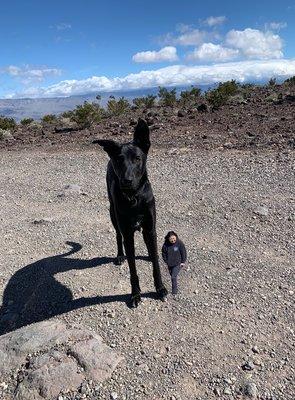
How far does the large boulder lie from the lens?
13.9 ft

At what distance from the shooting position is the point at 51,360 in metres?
4.44

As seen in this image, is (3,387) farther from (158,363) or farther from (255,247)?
(255,247)

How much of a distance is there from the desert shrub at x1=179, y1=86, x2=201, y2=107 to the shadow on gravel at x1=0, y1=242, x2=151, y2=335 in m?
20.6

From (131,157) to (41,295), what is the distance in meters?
2.79

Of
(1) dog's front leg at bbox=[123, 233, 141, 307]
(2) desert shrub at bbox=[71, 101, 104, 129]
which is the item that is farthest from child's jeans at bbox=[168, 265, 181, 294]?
(2) desert shrub at bbox=[71, 101, 104, 129]

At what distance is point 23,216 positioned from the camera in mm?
9750

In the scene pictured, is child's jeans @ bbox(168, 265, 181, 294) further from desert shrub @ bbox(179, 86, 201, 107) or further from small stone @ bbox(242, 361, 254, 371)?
desert shrub @ bbox(179, 86, 201, 107)

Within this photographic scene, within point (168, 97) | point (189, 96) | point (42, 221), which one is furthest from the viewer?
point (189, 96)

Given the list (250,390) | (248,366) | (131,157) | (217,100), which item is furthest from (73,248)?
(217,100)

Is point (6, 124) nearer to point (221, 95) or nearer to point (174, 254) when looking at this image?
point (221, 95)

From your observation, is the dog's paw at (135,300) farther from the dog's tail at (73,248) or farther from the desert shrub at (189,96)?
the desert shrub at (189,96)

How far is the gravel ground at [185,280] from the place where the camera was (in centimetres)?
434

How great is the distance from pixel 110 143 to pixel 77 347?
7.18 feet

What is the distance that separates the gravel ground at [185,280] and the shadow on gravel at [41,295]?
0.02 m
